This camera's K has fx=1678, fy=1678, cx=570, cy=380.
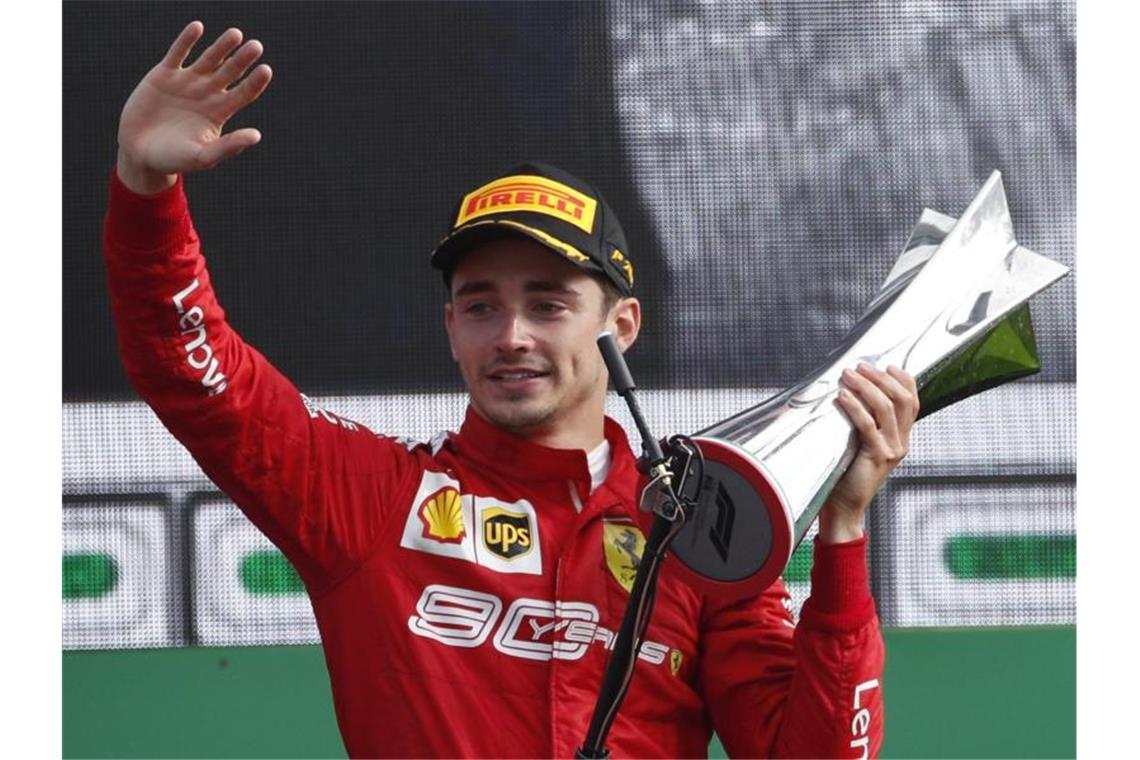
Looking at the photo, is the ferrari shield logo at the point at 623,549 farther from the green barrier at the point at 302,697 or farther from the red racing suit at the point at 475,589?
the green barrier at the point at 302,697

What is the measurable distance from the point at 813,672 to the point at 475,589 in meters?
0.35

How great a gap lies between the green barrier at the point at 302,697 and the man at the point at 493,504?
649 millimetres

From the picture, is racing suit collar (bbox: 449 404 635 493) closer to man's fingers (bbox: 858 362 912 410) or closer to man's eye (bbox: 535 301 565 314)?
man's eye (bbox: 535 301 565 314)

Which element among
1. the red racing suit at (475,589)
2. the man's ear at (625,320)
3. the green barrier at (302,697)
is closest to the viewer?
the red racing suit at (475,589)

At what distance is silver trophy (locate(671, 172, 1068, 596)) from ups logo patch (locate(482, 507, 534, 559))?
1.10 ft

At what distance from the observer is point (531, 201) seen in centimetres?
181

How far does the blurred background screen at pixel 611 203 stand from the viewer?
2398 millimetres

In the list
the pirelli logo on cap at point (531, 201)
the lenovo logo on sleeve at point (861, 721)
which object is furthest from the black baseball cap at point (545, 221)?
the lenovo logo on sleeve at point (861, 721)

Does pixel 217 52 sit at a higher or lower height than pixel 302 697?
higher

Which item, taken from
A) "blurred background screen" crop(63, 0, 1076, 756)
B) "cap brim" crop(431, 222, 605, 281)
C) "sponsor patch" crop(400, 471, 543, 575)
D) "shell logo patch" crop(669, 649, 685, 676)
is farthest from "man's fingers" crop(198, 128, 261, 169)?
"blurred background screen" crop(63, 0, 1076, 756)

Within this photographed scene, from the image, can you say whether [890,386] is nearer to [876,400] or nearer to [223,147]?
[876,400]

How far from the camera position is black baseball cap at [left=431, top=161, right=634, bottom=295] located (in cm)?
178

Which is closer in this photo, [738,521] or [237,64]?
[738,521]

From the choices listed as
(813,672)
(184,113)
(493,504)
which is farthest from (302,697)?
(184,113)
